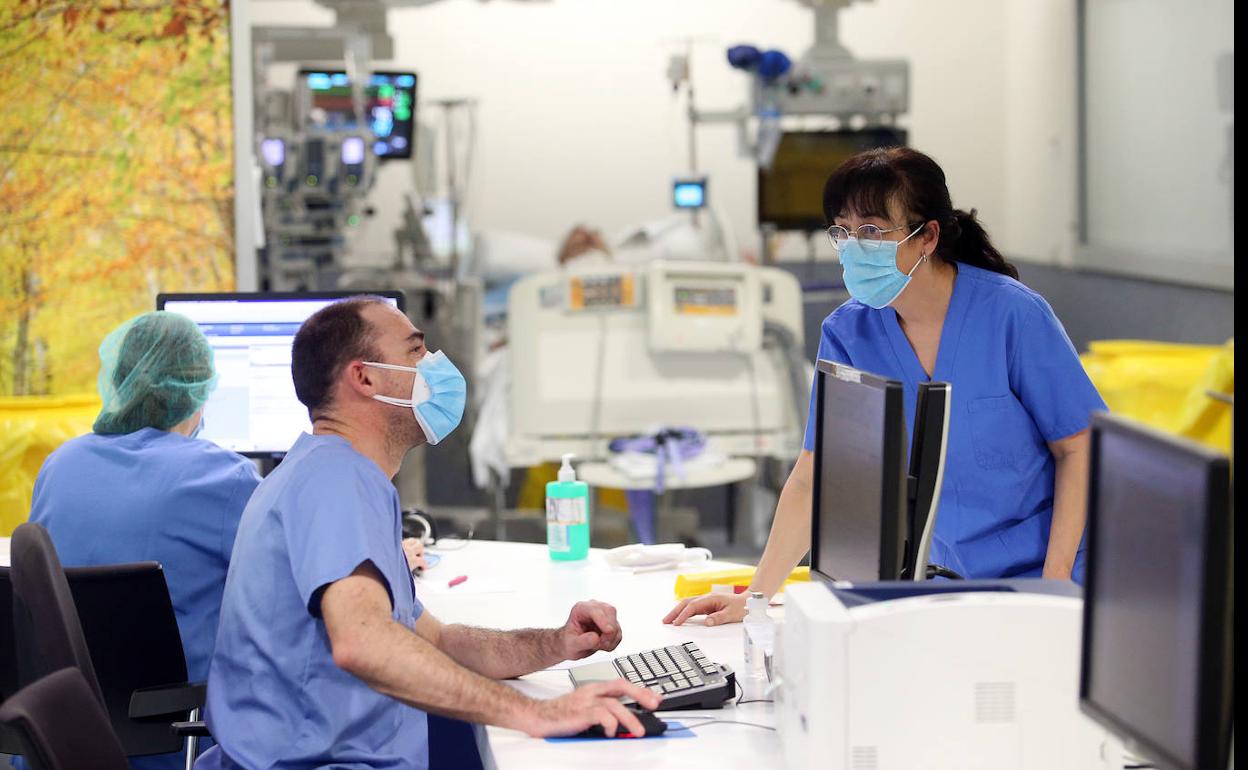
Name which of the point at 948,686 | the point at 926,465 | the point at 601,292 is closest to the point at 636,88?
the point at 601,292

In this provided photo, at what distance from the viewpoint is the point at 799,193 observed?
20.1 ft

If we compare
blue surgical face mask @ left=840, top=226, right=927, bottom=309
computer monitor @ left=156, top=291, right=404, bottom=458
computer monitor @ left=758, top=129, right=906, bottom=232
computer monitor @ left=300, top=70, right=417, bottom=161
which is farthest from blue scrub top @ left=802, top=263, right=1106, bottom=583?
computer monitor @ left=758, top=129, right=906, bottom=232

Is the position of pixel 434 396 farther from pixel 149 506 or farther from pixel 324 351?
pixel 149 506

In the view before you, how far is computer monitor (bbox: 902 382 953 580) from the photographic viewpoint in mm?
1805

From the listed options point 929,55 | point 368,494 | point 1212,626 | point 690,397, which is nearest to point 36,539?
point 368,494

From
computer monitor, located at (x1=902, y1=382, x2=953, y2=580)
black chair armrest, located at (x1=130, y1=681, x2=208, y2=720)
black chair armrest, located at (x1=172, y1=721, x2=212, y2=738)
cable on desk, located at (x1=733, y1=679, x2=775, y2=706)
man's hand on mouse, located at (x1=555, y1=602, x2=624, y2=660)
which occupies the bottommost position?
black chair armrest, located at (x1=172, y1=721, x2=212, y2=738)

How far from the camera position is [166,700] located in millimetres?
2066

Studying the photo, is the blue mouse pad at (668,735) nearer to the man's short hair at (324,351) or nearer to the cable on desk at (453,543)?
the man's short hair at (324,351)

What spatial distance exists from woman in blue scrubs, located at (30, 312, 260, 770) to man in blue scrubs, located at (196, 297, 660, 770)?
0.44 meters

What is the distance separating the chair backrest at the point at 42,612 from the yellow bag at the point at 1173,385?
10.9ft

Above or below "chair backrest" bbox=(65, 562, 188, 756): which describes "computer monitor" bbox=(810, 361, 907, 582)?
above

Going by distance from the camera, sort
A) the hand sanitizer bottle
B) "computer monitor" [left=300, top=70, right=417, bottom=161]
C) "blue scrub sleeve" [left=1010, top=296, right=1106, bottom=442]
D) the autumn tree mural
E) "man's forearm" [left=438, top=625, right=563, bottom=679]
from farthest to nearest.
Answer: "computer monitor" [left=300, top=70, right=417, bottom=161], the autumn tree mural, the hand sanitizer bottle, "blue scrub sleeve" [left=1010, top=296, right=1106, bottom=442], "man's forearm" [left=438, top=625, right=563, bottom=679]

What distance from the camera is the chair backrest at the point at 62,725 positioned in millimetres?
1279

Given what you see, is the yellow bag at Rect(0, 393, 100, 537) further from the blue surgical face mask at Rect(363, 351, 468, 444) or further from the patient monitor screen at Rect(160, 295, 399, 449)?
the blue surgical face mask at Rect(363, 351, 468, 444)
